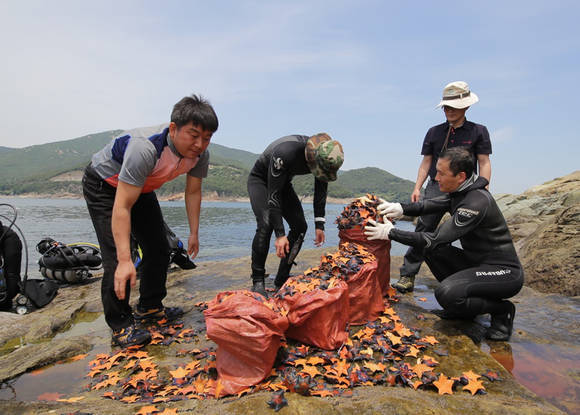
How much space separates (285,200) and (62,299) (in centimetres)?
457

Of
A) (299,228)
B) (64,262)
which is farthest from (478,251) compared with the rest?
(64,262)

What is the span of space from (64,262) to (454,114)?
760 centimetres

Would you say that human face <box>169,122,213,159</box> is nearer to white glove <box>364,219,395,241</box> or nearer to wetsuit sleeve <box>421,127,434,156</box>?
white glove <box>364,219,395,241</box>

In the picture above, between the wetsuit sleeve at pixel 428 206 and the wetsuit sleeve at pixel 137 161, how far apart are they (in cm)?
317

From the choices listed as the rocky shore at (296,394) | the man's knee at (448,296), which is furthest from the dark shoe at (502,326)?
the man's knee at (448,296)

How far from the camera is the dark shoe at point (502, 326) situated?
3633mm

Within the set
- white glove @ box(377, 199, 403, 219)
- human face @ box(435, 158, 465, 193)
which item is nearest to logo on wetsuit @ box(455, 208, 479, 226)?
human face @ box(435, 158, 465, 193)

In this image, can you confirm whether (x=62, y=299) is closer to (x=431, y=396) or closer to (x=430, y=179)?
(x=431, y=396)

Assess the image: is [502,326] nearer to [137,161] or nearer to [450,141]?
[450,141]

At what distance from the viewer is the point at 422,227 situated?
504 cm

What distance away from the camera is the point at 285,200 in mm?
5035

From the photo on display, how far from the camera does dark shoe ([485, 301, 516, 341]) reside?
3633 mm

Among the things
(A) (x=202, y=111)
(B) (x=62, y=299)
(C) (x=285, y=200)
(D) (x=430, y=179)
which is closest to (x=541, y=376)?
(D) (x=430, y=179)

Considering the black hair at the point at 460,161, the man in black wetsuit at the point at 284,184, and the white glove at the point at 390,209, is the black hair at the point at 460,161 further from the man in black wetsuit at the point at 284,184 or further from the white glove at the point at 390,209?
the man in black wetsuit at the point at 284,184
